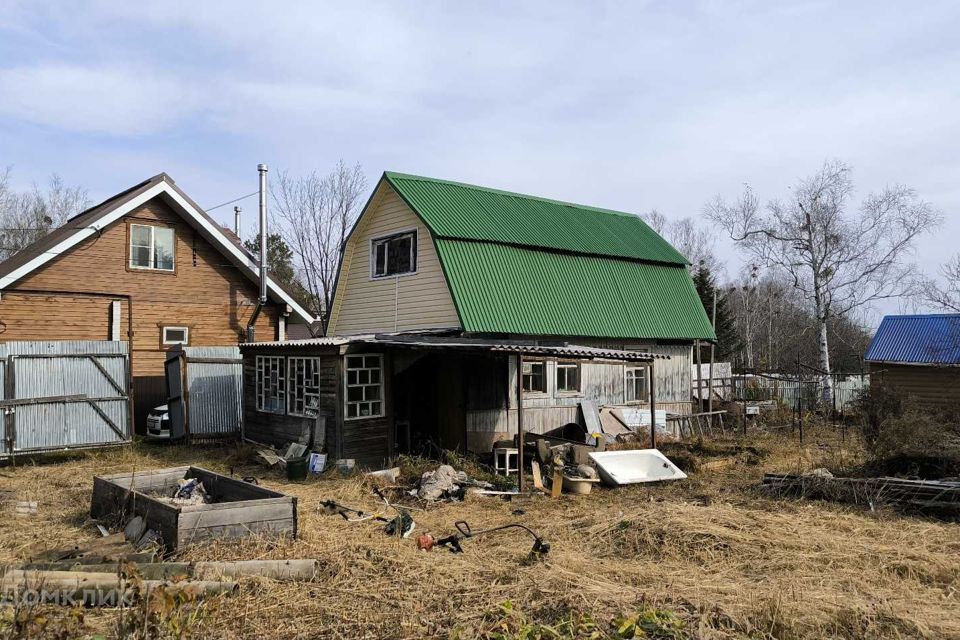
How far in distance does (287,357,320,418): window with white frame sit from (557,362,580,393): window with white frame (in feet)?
18.4

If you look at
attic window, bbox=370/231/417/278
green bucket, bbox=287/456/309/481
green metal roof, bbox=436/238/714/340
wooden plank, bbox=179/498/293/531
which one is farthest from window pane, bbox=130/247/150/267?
wooden plank, bbox=179/498/293/531

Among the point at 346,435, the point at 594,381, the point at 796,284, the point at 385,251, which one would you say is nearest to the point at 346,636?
the point at 346,435

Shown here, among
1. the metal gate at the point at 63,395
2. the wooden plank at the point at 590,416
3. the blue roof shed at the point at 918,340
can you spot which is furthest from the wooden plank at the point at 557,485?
the blue roof shed at the point at 918,340

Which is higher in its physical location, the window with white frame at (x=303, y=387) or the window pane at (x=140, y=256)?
the window pane at (x=140, y=256)

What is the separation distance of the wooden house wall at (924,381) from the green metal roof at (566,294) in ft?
24.5

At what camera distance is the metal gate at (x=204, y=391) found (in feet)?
54.2

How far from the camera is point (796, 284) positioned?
106ft

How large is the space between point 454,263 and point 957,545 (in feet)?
36.2

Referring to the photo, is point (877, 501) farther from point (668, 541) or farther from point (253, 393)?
point (253, 393)

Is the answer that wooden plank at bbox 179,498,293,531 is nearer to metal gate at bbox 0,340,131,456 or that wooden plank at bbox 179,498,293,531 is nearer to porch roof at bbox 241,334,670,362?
porch roof at bbox 241,334,670,362

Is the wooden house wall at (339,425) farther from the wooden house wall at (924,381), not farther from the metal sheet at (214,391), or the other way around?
the wooden house wall at (924,381)

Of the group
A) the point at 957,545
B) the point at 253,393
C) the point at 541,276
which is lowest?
the point at 957,545

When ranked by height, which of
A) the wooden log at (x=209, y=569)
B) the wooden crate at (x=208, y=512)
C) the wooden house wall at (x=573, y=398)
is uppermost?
the wooden house wall at (x=573, y=398)

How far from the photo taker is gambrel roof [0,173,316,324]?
54.1ft
